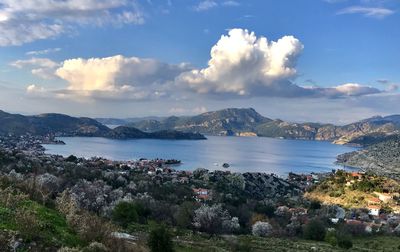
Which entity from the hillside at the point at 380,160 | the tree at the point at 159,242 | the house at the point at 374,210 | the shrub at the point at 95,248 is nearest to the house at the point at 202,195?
the house at the point at 374,210

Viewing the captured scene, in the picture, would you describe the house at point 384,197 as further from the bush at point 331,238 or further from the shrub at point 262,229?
the shrub at point 262,229

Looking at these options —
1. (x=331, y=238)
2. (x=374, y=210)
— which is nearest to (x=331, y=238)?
(x=331, y=238)

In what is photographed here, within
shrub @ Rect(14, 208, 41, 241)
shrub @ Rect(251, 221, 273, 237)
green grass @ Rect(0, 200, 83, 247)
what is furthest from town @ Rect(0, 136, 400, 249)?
green grass @ Rect(0, 200, 83, 247)

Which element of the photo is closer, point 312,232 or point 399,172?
point 312,232

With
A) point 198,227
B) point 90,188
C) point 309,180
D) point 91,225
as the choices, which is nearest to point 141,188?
point 90,188

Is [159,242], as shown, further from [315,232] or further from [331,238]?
[315,232]

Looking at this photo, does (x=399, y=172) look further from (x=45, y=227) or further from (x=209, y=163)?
(x=45, y=227)

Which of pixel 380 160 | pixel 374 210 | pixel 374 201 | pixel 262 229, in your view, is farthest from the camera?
pixel 380 160

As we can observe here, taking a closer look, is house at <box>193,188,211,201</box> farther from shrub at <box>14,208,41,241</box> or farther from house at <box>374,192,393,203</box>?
shrub at <box>14,208,41,241</box>
